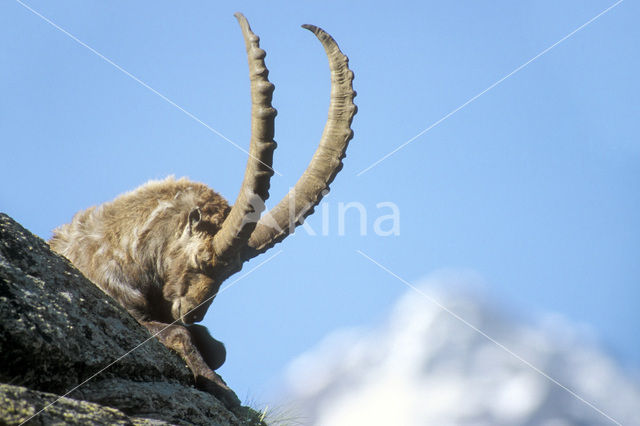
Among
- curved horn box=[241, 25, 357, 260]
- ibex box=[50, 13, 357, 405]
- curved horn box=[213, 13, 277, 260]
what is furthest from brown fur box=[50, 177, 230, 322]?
curved horn box=[241, 25, 357, 260]

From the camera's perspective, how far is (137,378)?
4.48 m

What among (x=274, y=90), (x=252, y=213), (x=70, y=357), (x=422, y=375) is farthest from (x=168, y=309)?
(x=422, y=375)

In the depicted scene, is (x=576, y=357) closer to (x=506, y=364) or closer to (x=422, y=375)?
(x=506, y=364)

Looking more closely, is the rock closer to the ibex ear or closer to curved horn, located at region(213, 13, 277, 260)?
curved horn, located at region(213, 13, 277, 260)

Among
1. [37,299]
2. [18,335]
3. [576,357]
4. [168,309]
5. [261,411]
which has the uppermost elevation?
[576,357]

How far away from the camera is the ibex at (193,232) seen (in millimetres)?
7316

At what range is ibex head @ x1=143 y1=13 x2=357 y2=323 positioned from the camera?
23.3ft

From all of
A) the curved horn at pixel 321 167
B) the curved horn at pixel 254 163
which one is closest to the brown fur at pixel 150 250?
the curved horn at pixel 254 163

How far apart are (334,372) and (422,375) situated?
26.4 feet

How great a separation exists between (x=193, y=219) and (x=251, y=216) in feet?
2.70

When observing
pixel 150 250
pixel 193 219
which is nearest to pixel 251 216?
pixel 193 219

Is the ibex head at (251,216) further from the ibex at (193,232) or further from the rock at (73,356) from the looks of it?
the rock at (73,356)

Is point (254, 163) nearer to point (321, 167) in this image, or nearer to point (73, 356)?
point (321, 167)

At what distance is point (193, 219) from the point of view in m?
7.79
